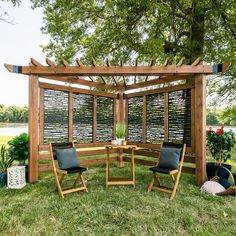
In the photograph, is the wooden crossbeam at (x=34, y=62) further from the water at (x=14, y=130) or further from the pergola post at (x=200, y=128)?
the pergola post at (x=200, y=128)

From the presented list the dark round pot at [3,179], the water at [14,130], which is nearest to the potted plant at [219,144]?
the dark round pot at [3,179]

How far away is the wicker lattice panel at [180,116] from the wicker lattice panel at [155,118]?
0.90ft

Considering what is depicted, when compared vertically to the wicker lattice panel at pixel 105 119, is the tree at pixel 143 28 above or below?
above

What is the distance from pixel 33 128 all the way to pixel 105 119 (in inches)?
92.3

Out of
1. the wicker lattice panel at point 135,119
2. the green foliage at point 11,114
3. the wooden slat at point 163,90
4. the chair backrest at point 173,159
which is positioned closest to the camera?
the chair backrest at point 173,159

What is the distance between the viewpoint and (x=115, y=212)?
316 centimetres

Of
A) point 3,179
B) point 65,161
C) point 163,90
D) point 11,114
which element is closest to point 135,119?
point 163,90

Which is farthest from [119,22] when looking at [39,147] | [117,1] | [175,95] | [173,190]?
[173,190]

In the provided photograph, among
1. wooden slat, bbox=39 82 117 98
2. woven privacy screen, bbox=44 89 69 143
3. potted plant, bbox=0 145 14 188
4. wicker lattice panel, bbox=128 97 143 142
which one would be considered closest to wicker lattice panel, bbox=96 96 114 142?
wooden slat, bbox=39 82 117 98

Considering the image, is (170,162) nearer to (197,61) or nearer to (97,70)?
(197,61)

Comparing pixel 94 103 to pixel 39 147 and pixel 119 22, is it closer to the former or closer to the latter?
pixel 39 147

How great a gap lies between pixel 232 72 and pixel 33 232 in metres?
8.94

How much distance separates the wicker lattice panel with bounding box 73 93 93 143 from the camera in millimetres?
5934

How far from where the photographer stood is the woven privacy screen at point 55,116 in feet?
17.5
